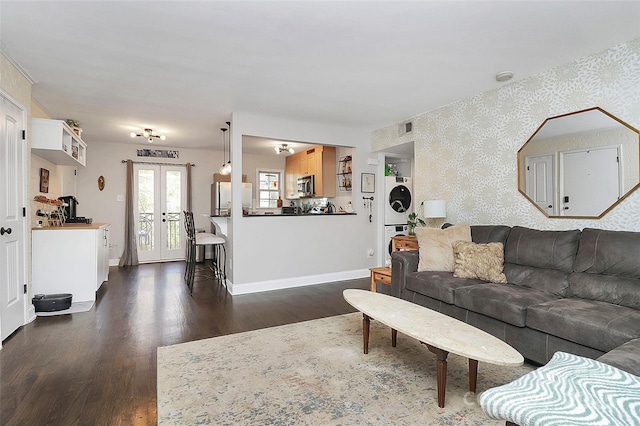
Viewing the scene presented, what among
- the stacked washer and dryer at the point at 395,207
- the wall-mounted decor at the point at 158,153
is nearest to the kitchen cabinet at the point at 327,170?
the stacked washer and dryer at the point at 395,207

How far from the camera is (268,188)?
7.92m

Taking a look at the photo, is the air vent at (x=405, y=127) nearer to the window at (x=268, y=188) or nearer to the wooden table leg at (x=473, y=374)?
the wooden table leg at (x=473, y=374)

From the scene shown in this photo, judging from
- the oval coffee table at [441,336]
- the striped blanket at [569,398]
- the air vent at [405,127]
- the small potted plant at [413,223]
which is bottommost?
the oval coffee table at [441,336]

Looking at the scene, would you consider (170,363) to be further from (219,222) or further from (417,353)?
(219,222)

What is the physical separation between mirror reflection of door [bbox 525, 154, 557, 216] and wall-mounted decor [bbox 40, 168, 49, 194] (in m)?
5.98

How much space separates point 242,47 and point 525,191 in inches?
119

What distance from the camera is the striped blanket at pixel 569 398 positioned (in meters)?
0.96

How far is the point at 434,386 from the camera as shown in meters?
2.06

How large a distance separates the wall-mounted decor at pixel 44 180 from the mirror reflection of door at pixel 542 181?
598cm

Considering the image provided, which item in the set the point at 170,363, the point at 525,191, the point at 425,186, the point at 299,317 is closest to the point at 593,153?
the point at 525,191

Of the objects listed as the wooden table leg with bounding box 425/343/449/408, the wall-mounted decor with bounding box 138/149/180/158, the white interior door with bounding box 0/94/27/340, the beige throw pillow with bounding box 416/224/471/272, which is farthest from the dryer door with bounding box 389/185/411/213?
the white interior door with bounding box 0/94/27/340

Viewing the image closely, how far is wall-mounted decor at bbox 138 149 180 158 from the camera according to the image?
22.3 feet

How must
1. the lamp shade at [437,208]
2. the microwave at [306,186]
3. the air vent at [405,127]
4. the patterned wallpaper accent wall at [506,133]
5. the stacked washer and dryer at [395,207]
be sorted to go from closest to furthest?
the patterned wallpaper accent wall at [506,133] → the lamp shade at [437,208] → the air vent at [405,127] → the stacked washer and dryer at [395,207] → the microwave at [306,186]

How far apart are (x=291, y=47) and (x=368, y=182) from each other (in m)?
3.19
